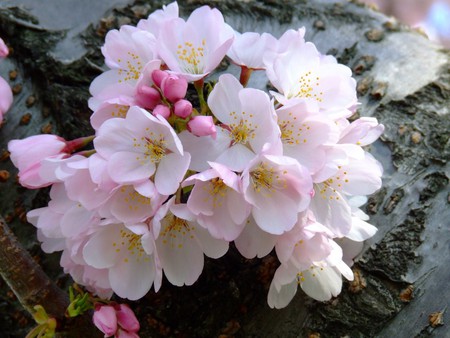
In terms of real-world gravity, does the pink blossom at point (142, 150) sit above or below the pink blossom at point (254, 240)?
above

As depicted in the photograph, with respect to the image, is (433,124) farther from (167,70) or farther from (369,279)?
(167,70)

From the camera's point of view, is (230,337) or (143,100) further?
(230,337)

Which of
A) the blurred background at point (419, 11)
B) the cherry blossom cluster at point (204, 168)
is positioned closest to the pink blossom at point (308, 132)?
the cherry blossom cluster at point (204, 168)

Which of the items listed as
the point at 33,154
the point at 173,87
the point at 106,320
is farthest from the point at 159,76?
the point at 106,320

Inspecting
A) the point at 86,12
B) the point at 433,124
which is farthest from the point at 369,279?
the point at 86,12

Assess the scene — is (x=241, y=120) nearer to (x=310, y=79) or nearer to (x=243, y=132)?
(x=243, y=132)

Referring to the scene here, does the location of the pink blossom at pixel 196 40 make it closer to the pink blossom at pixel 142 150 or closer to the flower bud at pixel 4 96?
the pink blossom at pixel 142 150

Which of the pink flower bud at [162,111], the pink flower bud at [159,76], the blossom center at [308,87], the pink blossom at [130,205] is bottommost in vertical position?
the pink blossom at [130,205]

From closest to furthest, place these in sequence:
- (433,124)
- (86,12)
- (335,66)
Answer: (335,66)
(433,124)
(86,12)
